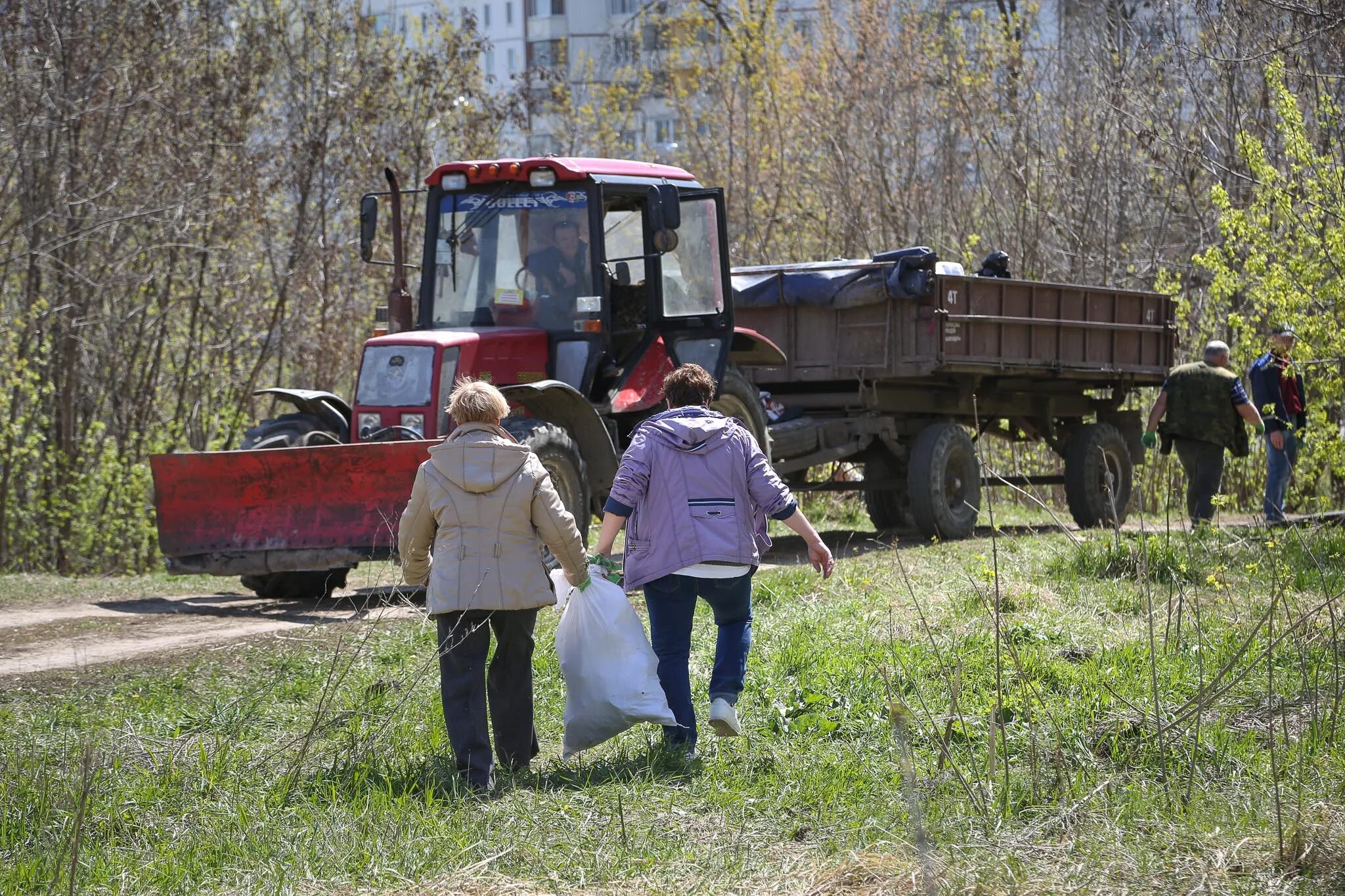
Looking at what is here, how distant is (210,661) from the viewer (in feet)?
25.2

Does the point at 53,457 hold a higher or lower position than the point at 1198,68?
lower

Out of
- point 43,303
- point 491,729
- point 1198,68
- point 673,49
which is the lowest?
point 491,729

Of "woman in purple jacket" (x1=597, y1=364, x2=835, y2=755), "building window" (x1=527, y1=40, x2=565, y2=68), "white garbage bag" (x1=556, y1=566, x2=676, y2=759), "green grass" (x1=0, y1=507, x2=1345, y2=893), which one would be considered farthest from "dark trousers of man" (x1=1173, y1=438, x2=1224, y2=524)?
"building window" (x1=527, y1=40, x2=565, y2=68)

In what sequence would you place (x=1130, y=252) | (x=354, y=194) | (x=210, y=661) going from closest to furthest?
(x=210, y=661) → (x=354, y=194) → (x=1130, y=252)

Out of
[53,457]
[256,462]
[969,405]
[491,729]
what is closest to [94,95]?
[53,457]

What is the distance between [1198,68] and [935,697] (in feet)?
49.2

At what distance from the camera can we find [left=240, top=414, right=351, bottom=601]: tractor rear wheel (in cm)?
1000

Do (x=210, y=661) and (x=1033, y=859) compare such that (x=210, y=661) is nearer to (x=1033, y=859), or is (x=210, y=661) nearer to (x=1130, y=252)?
(x=1033, y=859)

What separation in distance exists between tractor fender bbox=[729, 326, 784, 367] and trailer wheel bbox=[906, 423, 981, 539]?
60.9 inches

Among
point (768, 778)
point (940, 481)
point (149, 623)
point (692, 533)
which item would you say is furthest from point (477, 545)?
point (940, 481)

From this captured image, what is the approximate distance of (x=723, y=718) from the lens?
5.63 meters

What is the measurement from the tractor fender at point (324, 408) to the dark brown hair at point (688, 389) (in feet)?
15.6

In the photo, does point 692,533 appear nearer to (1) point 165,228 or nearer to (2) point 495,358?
(2) point 495,358

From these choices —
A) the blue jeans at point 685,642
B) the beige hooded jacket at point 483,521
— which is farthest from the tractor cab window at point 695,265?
the beige hooded jacket at point 483,521
